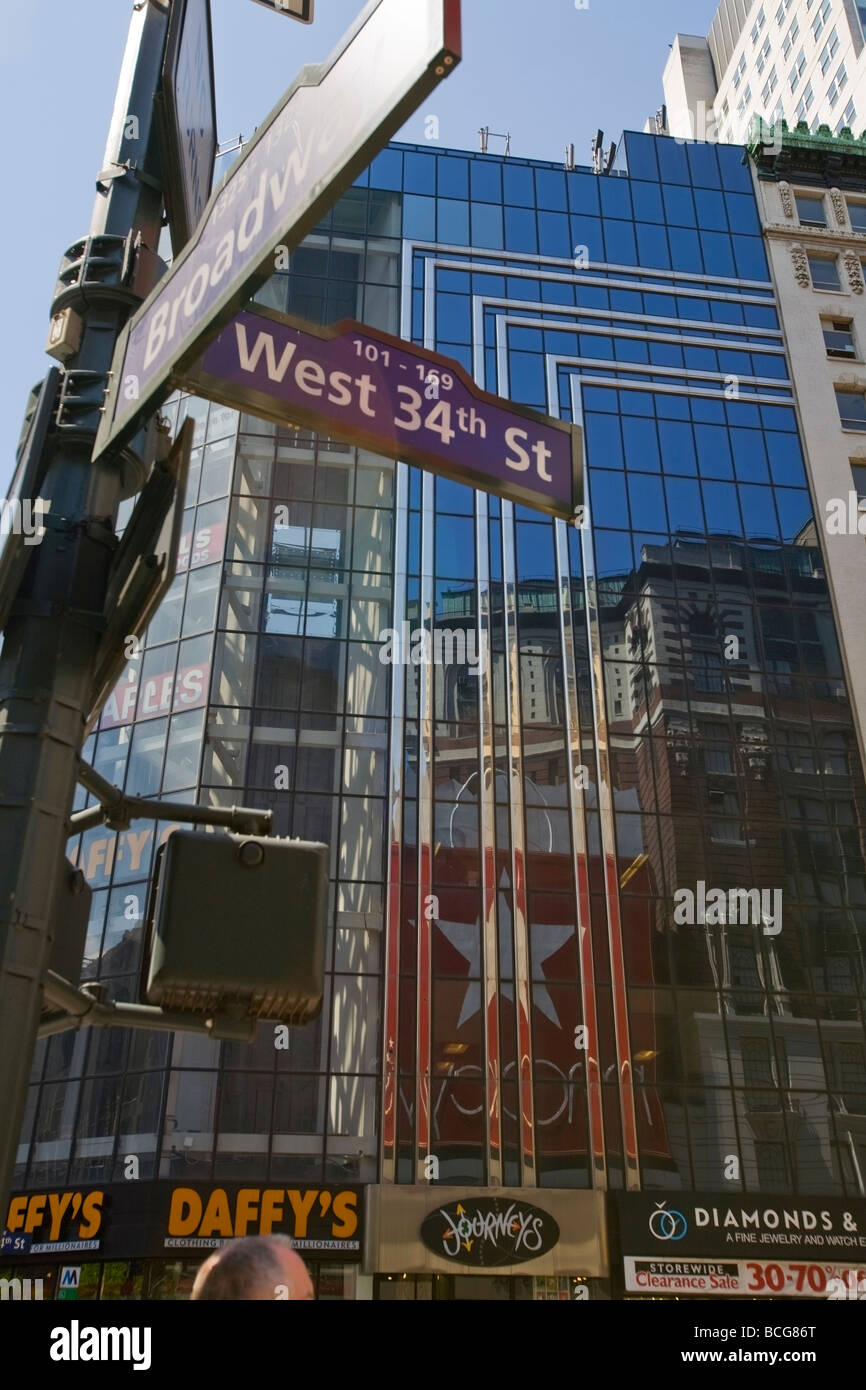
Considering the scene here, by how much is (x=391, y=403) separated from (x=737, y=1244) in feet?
82.7

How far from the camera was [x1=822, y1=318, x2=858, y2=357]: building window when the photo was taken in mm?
38844

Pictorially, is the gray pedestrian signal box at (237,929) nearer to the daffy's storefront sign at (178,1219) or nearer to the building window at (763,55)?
the daffy's storefront sign at (178,1219)

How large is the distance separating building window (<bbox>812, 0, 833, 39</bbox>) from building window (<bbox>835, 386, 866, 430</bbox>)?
49229 mm

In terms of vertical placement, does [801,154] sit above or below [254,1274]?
above

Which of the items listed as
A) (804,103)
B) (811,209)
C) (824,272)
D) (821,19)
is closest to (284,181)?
(824,272)

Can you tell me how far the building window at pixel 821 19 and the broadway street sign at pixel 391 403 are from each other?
8433cm

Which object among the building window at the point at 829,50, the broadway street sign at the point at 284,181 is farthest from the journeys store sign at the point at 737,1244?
the building window at the point at 829,50

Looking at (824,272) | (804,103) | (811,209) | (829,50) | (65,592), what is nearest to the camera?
(65,592)

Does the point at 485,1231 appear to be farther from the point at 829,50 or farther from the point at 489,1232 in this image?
the point at 829,50

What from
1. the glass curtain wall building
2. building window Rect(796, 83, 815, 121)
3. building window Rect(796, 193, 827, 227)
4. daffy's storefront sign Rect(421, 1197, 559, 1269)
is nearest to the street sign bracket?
the glass curtain wall building

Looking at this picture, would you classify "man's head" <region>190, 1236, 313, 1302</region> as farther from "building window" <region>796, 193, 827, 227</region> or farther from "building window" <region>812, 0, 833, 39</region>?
"building window" <region>812, 0, 833, 39</region>

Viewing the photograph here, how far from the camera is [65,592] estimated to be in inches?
129

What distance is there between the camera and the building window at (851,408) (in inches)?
1475
